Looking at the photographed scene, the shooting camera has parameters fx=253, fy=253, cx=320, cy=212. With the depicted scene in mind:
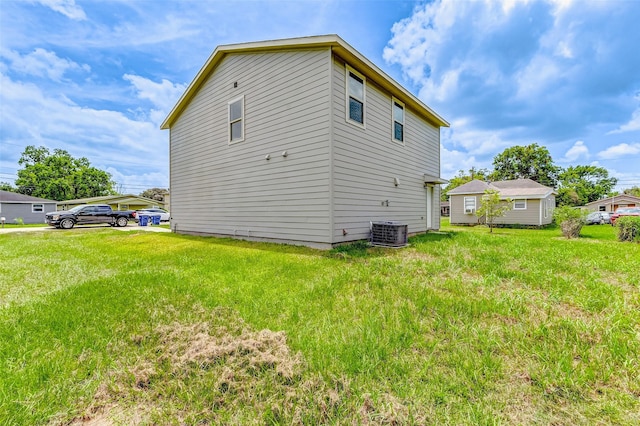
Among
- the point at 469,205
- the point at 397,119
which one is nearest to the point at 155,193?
the point at 469,205

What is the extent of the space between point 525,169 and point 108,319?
48821 mm

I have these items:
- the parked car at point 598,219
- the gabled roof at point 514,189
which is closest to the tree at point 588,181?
the parked car at point 598,219

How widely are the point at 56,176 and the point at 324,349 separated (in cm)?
5043

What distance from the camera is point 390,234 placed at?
6891 millimetres

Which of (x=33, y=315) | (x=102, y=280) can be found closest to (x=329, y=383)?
(x=33, y=315)

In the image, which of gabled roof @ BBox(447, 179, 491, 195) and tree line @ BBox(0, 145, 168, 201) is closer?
gabled roof @ BBox(447, 179, 491, 195)

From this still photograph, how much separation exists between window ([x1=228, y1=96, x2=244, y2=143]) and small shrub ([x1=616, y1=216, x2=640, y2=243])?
1344 cm

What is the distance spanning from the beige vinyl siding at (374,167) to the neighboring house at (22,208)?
113 feet

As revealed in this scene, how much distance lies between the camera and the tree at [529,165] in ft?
120

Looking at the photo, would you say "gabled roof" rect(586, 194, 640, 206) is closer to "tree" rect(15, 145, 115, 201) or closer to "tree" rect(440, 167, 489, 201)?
"tree" rect(440, 167, 489, 201)

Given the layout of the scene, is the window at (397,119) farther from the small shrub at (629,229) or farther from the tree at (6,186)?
the tree at (6,186)

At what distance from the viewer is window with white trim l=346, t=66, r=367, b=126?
686 centimetres

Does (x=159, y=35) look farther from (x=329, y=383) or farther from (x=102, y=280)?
(x=329, y=383)

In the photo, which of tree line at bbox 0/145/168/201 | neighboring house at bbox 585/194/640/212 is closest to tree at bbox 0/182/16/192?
tree line at bbox 0/145/168/201
